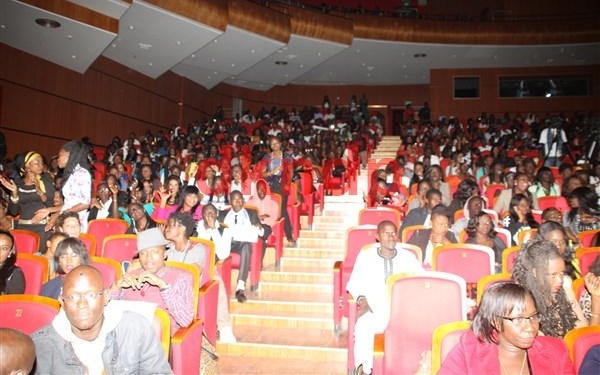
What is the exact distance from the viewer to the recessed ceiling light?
873 centimetres

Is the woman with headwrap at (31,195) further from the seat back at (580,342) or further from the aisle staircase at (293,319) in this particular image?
the seat back at (580,342)

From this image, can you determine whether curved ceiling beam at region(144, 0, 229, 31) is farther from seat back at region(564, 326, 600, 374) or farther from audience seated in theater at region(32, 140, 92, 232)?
seat back at region(564, 326, 600, 374)

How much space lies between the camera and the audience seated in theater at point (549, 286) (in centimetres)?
243

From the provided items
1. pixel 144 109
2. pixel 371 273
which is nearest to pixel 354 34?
pixel 144 109

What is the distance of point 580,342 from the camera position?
2090mm

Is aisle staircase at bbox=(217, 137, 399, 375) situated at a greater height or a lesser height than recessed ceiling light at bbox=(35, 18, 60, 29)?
lesser

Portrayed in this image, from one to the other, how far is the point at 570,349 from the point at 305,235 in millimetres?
4795

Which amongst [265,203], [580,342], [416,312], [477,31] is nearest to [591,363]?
[580,342]

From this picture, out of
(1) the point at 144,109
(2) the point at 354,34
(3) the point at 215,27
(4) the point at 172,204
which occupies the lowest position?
(4) the point at 172,204

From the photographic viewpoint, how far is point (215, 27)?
435 inches

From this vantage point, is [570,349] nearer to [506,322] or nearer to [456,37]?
[506,322]

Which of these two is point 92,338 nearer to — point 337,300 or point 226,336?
point 226,336

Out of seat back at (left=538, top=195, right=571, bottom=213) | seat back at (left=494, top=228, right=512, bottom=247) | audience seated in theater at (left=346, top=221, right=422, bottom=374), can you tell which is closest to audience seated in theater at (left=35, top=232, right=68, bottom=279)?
audience seated in theater at (left=346, top=221, right=422, bottom=374)

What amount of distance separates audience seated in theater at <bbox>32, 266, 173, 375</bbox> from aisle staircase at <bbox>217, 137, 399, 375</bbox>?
1.67 metres
